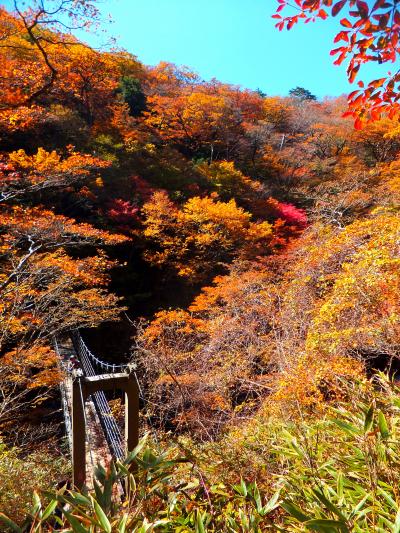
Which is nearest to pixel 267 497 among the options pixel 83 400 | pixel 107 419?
pixel 83 400

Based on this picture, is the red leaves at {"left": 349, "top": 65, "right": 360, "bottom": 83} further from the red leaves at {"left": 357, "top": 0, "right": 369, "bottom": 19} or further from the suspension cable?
the suspension cable

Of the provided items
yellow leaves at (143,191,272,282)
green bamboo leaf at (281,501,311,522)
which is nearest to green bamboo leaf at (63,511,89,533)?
green bamboo leaf at (281,501,311,522)

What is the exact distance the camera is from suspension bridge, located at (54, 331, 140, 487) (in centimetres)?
194

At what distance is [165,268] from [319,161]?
36.6ft

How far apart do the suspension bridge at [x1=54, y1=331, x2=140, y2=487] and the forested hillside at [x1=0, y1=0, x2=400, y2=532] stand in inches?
12.0

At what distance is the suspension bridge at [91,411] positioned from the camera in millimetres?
1944

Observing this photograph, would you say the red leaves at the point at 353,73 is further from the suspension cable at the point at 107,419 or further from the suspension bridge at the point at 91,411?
the suspension cable at the point at 107,419

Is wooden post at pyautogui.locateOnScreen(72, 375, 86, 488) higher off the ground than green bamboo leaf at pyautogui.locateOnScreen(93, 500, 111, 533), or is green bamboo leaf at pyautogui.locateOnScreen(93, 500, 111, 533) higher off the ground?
green bamboo leaf at pyautogui.locateOnScreen(93, 500, 111, 533)

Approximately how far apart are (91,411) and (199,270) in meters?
6.69

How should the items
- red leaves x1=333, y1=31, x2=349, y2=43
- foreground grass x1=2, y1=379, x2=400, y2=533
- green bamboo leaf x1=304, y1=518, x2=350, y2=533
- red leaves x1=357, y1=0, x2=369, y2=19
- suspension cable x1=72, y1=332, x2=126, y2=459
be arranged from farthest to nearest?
suspension cable x1=72, y1=332, x2=126, y2=459 < red leaves x1=333, y1=31, x2=349, y2=43 < red leaves x1=357, y1=0, x2=369, y2=19 < foreground grass x1=2, y1=379, x2=400, y2=533 < green bamboo leaf x1=304, y1=518, x2=350, y2=533

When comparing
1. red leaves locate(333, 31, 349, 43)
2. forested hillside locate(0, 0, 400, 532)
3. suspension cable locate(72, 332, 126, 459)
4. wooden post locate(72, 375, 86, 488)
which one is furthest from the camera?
suspension cable locate(72, 332, 126, 459)

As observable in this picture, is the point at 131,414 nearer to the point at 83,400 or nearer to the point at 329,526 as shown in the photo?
the point at 83,400

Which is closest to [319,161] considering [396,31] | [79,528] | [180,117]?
[180,117]

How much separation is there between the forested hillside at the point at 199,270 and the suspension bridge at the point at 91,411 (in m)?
0.31
